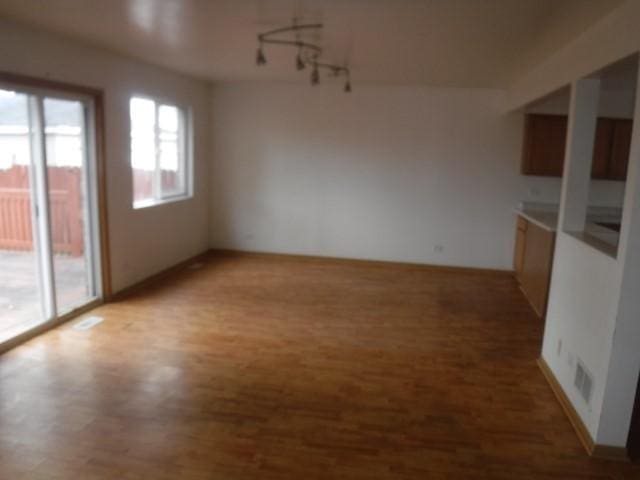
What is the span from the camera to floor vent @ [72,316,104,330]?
14.2 feet

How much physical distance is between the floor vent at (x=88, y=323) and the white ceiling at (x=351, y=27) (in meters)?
2.49

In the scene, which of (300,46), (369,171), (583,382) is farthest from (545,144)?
(583,382)

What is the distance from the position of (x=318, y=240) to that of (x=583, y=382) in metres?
4.57

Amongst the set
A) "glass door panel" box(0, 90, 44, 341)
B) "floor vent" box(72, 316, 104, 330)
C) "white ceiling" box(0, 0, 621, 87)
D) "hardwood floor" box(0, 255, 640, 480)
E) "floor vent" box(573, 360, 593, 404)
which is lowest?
"hardwood floor" box(0, 255, 640, 480)

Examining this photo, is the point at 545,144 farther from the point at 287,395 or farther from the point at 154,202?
the point at 154,202

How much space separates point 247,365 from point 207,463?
1.16 m

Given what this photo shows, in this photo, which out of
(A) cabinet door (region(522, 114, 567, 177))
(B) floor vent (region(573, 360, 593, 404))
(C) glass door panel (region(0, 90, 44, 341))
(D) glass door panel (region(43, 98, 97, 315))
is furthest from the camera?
(A) cabinet door (region(522, 114, 567, 177))

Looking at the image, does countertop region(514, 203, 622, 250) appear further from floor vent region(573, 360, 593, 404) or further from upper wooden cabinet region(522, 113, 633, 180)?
floor vent region(573, 360, 593, 404)

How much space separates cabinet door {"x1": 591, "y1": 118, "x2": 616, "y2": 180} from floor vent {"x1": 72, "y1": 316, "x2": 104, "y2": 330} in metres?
5.64

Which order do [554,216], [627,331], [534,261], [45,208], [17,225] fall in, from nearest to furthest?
[627,331] → [17,225] → [45,208] → [534,261] → [554,216]

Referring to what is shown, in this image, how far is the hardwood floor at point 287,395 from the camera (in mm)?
2561

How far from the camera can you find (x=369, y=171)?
6.84m

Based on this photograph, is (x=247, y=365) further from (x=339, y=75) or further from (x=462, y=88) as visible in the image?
(x=462, y=88)

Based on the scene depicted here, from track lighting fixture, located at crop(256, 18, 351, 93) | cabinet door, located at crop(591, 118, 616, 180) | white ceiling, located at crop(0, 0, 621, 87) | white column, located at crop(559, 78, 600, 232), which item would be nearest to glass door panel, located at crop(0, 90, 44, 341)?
white ceiling, located at crop(0, 0, 621, 87)
